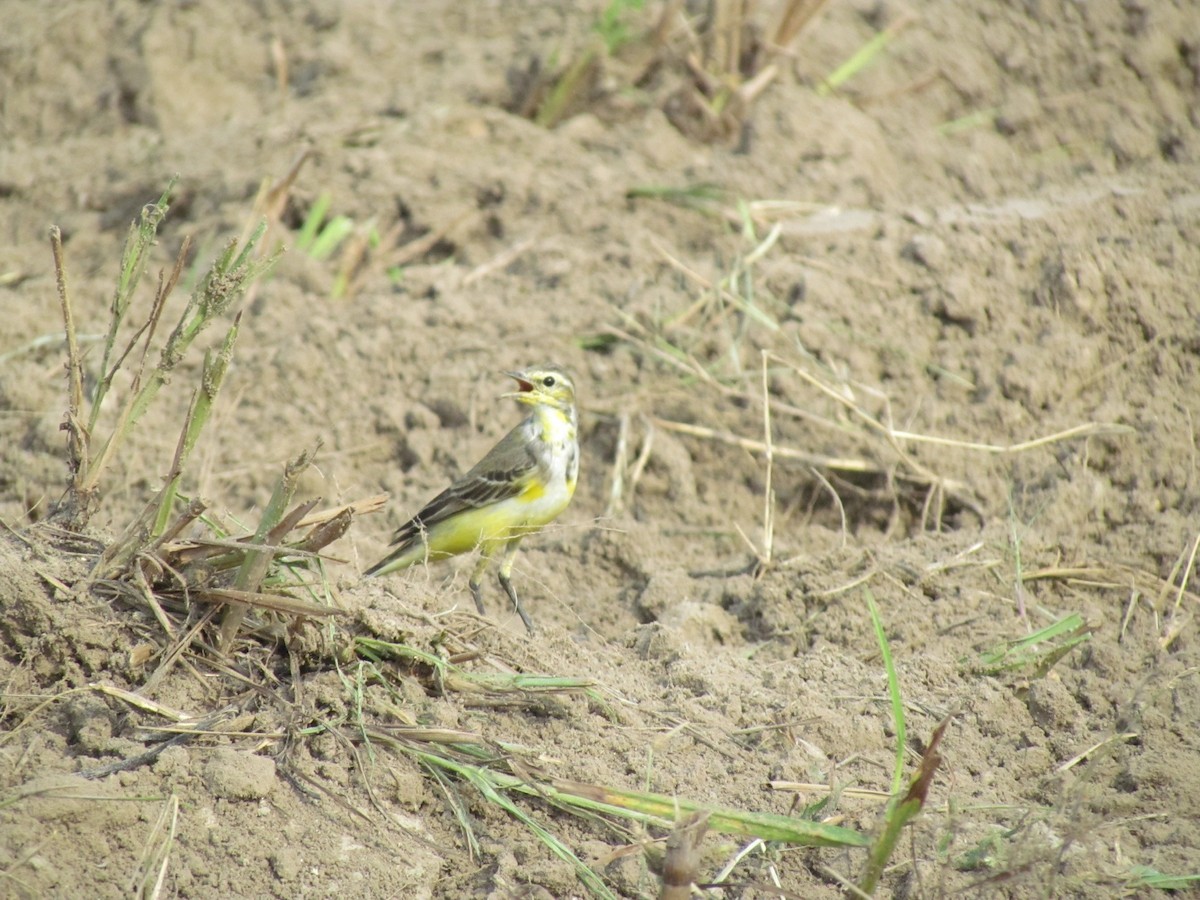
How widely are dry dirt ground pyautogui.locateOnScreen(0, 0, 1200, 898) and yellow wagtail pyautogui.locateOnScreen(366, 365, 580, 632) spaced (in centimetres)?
23

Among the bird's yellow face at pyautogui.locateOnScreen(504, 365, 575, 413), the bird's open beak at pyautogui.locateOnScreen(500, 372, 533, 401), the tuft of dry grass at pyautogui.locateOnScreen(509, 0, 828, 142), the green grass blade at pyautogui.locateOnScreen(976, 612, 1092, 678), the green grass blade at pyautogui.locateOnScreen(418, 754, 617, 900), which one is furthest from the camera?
the tuft of dry grass at pyautogui.locateOnScreen(509, 0, 828, 142)

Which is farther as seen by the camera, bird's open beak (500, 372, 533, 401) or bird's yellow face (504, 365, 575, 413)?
bird's yellow face (504, 365, 575, 413)

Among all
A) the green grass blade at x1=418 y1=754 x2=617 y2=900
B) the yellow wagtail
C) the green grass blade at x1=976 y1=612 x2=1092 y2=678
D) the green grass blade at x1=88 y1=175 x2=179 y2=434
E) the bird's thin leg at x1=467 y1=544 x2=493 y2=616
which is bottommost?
the bird's thin leg at x1=467 y1=544 x2=493 y2=616

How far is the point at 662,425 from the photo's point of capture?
23.9 feet

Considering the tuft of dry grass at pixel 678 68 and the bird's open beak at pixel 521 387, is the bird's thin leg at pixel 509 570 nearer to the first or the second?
the bird's open beak at pixel 521 387

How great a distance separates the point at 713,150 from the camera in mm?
9406

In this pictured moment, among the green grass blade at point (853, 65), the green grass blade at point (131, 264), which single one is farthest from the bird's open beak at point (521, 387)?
the green grass blade at point (853, 65)

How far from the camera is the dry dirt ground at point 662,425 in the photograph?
13.3ft

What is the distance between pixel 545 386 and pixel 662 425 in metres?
0.79

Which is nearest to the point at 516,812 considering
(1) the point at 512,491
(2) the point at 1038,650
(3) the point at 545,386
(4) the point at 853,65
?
(2) the point at 1038,650

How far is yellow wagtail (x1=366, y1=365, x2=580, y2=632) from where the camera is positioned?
22.3 feet

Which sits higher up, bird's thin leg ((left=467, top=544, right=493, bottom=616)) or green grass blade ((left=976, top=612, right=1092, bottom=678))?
green grass blade ((left=976, top=612, right=1092, bottom=678))

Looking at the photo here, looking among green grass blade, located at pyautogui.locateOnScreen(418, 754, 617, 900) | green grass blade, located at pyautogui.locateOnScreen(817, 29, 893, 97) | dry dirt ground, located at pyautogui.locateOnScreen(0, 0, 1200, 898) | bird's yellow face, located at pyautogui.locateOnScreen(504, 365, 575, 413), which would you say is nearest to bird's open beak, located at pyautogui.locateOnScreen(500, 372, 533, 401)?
bird's yellow face, located at pyautogui.locateOnScreen(504, 365, 575, 413)

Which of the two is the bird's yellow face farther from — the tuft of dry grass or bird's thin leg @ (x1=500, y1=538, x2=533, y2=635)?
the tuft of dry grass
